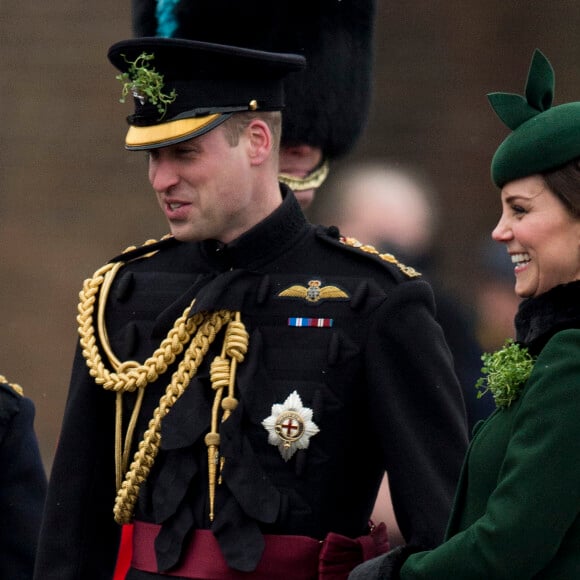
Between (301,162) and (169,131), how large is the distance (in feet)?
5.42

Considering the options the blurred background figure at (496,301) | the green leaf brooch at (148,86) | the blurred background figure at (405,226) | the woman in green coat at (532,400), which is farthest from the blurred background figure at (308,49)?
the woman in green coat at (532,400)

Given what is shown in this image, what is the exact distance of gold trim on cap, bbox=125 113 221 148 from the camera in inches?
181

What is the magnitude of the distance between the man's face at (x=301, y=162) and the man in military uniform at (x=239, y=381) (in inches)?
49.2

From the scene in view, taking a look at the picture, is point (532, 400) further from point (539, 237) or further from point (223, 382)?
point (223, 382)

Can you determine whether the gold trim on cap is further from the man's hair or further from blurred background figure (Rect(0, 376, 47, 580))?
blurred background figure (Rect(0, 376, 47, 580))

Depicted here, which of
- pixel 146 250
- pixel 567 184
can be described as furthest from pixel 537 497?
pixel 146 250

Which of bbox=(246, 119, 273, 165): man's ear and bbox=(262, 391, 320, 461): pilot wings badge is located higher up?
bbox=(246, 119, 273, 165): man's ear

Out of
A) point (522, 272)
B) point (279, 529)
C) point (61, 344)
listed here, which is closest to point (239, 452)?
point (279, 529)

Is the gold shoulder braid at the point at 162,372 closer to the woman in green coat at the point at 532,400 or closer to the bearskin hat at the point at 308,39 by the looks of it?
the woman in green coat at the point at 532,400

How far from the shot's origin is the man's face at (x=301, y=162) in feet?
20.1

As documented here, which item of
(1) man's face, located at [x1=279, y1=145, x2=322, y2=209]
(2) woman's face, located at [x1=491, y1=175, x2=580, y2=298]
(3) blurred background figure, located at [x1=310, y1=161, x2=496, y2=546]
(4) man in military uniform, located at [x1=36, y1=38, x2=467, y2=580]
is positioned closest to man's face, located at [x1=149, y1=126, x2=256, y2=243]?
(4) man in military uniform, located at [x1=36, y1=38, x2=467, y2=580]

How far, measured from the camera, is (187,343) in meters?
4.71

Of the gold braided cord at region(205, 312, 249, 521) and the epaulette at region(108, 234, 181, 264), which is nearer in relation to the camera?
the gold braided cord at region(205, 312, 249, 521)

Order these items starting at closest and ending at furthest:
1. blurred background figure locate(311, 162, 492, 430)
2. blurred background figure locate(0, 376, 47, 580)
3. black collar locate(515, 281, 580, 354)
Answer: black collar locate(515, 281, 580, 354), blurred background figure locate(0, 376, 47, 580), blurred background figure locate(311, 162, 492, 430)
